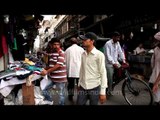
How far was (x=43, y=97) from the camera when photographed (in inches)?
233

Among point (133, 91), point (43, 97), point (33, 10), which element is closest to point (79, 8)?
point (33, 10)

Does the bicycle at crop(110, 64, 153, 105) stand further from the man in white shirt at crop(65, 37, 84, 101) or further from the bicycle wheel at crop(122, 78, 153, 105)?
the man in white shirt at crop(65, 37, 84, 101)

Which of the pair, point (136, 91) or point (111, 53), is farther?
point (111, 53)

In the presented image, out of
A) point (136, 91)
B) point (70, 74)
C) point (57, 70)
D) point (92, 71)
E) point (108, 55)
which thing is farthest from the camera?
point (108, 55)

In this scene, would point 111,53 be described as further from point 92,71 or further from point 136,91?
point 92,71

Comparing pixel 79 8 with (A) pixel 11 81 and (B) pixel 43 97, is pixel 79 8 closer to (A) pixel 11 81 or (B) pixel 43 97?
(A) pixel 11 81

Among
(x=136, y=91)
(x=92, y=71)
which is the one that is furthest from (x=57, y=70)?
(x=136, y=91)

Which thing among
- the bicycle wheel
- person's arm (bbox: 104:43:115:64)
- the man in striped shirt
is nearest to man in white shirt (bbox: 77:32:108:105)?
the man in striped shirt

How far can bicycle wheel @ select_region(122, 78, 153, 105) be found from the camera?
256 inches

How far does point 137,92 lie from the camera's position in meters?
6.77

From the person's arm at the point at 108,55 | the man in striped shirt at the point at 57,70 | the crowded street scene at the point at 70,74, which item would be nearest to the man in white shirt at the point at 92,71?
the crowded street scene at the point at 70,74

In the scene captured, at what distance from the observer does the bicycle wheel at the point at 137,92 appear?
650 cm

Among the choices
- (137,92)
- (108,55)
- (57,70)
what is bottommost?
(137,92)

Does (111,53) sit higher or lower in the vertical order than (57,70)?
higher
